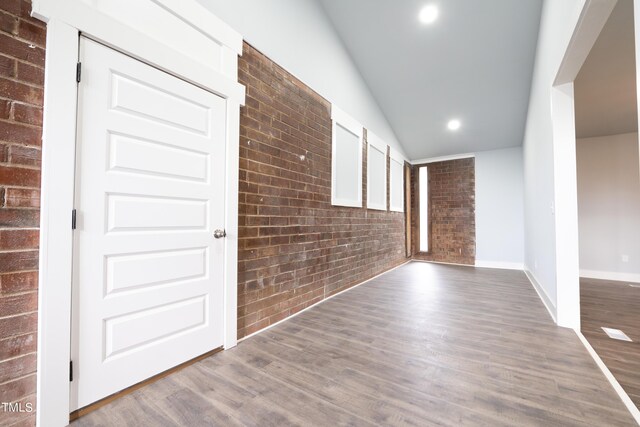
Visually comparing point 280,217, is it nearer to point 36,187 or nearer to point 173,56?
point 173,56

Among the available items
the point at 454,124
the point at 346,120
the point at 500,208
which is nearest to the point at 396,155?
the point at 454,124

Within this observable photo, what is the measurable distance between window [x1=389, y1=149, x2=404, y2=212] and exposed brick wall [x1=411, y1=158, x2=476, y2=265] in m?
0.92

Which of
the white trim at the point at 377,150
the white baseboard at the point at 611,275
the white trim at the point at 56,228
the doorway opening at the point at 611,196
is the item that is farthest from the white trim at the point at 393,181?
the white trim at the point at 56,228

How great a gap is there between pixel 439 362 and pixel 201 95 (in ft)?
8.57

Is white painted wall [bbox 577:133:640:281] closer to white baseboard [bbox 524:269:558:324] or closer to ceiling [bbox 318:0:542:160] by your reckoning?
ceiling [bbox 318:0:542:160]

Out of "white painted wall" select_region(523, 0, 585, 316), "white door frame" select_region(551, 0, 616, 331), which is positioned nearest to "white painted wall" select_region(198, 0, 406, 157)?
"white painted wall" select_region(523, 0, 585, 316)

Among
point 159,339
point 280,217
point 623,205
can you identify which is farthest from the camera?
point 623,205

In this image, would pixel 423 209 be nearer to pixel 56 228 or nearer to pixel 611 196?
pixel 611 196

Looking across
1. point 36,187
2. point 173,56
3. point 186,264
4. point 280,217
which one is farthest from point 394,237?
point 36,187

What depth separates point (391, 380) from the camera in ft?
5.71

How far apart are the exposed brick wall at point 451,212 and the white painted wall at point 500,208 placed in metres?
0.16

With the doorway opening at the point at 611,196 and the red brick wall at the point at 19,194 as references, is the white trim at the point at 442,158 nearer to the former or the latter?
the doorway opening at the point at 611,196

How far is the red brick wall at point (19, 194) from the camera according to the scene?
1.25 meters

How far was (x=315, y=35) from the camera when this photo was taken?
3.45 metres
